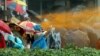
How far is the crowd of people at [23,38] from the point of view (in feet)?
26.0

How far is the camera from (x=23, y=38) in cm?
877

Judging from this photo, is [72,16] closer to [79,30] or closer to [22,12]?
[79,30]

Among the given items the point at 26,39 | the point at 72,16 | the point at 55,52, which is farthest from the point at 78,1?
the point at 55,52

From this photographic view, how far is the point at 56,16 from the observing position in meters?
9.94

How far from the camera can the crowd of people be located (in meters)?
7.92

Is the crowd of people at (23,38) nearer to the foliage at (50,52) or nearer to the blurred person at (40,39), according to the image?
the blurred person at (40,39)

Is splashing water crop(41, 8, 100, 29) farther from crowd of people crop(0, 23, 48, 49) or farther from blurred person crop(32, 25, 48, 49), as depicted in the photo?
blurred person crop(32, 25, 48, 49)

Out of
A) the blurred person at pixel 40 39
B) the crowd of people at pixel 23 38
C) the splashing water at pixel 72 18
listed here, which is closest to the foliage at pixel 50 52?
the crowd of people at pixel 23 38

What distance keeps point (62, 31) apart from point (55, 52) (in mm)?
3415

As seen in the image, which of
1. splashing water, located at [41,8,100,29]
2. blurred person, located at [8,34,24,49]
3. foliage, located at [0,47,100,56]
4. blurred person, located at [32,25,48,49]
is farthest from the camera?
splashing water, located at [41,8,100,29]

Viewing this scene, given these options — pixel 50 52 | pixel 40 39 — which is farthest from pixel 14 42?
pixel 50 52

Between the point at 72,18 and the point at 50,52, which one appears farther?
the point at 72,18

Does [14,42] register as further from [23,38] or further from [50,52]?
[50,52]

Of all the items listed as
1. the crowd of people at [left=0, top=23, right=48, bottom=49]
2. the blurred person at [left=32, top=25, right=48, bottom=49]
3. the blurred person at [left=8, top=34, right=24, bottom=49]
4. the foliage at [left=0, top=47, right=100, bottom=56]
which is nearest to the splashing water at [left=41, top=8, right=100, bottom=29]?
the crowd of people at [left=0, top=23, right=48, bottom=49]
